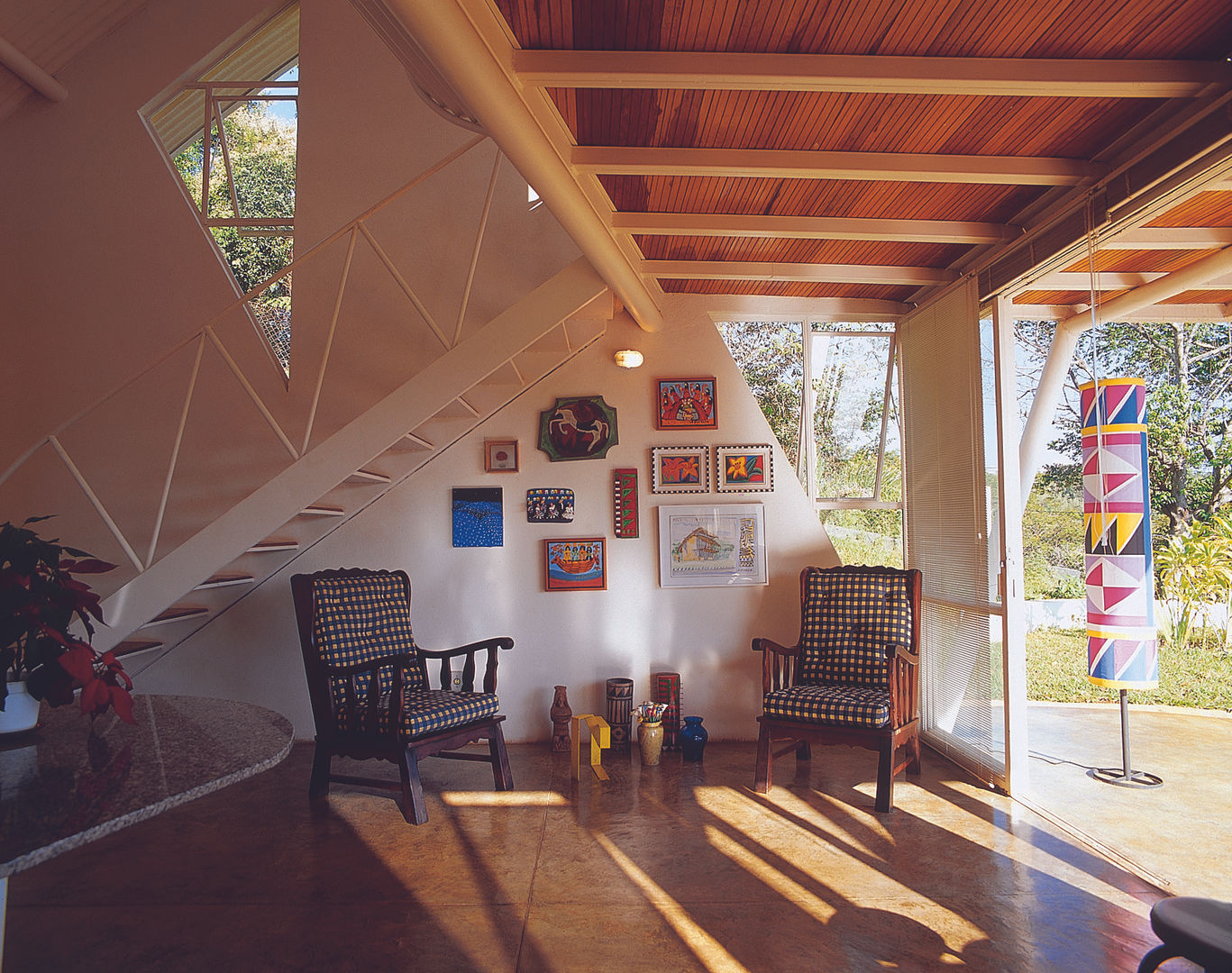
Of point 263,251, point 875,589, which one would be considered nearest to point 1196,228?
point 875,589

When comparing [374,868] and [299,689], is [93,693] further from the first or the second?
[299,689]

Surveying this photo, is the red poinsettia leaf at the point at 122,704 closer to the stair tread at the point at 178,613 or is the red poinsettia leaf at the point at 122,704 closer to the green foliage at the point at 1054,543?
the stair tread at the point at 178,613

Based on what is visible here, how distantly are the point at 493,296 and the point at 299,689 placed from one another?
110 inches

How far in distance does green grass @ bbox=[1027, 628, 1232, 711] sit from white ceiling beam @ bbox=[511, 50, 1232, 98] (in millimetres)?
4868

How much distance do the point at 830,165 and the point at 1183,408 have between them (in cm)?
664

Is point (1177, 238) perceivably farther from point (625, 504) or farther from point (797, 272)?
point (625, 504)

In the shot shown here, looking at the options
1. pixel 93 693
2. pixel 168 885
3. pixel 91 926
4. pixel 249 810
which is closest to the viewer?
pixel 93 693

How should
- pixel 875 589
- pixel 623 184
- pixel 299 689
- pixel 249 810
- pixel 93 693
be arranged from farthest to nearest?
pixel 299 689
pixel 875 589
pixel 249 810
pixel 623 184
pixel 93 693

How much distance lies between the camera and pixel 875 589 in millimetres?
4551

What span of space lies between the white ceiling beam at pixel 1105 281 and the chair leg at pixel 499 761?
3.84 meters

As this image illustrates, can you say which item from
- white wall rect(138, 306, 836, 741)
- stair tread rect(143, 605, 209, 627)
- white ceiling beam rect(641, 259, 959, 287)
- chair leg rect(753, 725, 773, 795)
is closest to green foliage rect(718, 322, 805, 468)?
white wall rect(138, 306, 836, 741)

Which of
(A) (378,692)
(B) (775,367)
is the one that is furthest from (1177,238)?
(A) (378,692)

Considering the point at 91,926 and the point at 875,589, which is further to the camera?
the point at 875,589

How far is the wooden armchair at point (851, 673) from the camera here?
3.92 m
